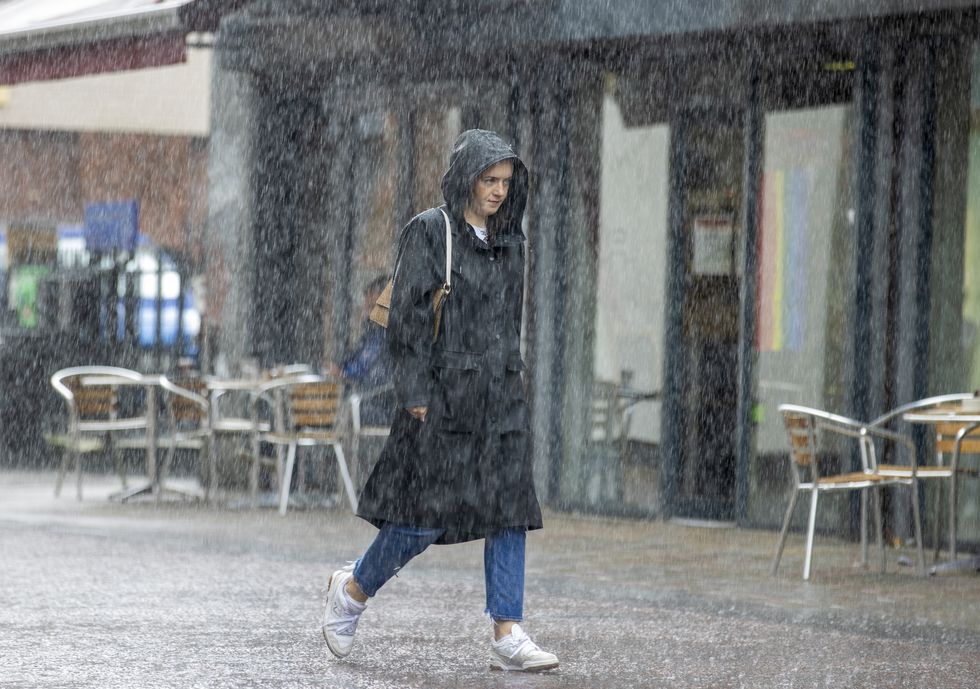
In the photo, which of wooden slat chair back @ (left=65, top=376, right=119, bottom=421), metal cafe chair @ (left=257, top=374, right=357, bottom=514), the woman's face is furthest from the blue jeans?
wooden slat chair back @ (left=65, top=376, right=119, bottom=421)

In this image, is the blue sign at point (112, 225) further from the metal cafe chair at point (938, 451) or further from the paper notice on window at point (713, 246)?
the metal cafe chair at point (938, 451)

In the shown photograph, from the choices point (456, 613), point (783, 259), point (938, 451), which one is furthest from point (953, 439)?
point (456, 613)

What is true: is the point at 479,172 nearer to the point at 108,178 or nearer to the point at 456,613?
the point at 456,613

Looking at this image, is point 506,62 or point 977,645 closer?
point 977,645

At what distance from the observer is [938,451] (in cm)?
953

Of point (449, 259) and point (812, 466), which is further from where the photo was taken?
point (812, 466)

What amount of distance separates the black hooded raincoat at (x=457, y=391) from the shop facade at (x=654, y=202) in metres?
5.04

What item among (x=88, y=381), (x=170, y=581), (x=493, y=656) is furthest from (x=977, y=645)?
(x=88, y=381)

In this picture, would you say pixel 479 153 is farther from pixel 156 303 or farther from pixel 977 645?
pixel 156 303

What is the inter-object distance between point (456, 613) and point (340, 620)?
1.18 m

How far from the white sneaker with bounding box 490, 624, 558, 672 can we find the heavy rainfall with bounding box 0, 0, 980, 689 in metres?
0.01

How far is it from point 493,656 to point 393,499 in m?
0.64

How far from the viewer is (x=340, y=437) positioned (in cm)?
1128

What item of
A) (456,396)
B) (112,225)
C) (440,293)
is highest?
(112,225)
